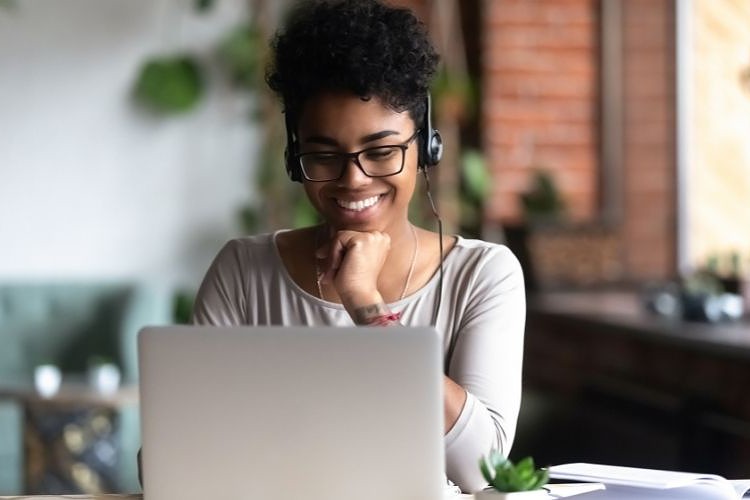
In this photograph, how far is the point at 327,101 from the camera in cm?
172

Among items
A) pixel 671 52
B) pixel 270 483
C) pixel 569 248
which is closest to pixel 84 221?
pixel 569 248

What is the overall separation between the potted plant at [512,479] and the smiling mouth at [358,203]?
18.4 inches

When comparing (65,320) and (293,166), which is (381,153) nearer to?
(293,166)

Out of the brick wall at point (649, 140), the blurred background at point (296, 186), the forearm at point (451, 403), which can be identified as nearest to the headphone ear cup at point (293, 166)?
the forearm at point (451, 403)

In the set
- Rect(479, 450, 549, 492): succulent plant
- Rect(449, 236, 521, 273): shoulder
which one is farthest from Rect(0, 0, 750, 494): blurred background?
Rect(479, 450, 549, 492): succulent plant

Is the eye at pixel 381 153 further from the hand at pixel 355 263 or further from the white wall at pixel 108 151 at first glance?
the white wall at pixel 108 151

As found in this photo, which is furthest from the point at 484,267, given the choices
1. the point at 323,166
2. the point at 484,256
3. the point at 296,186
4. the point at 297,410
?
the point at 296,186

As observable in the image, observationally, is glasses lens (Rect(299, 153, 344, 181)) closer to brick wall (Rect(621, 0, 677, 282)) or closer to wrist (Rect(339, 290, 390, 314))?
wrist (Rect(339, 290, 390, 314))

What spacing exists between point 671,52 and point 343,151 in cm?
338

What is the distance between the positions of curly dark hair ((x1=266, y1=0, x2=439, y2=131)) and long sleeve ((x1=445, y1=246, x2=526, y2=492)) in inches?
9.9

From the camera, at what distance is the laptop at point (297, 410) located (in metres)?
1.29

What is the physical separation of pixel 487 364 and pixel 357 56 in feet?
1.48

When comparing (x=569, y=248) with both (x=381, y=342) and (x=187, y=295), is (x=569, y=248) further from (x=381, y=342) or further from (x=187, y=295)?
(x=381, y=342)

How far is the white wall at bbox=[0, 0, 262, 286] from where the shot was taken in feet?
17.1
